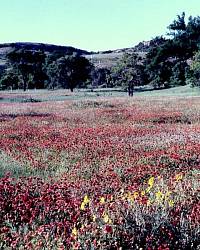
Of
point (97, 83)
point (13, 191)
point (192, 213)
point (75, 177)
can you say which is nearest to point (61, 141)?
point (75, 177)

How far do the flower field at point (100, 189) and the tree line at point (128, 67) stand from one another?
4516 cm

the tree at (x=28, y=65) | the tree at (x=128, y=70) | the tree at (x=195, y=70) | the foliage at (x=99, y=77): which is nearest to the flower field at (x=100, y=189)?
the tree at (x=195, y=70)

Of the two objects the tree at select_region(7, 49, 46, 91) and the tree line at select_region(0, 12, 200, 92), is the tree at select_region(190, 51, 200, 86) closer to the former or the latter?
the tree line at select_region(0, 12, 200, 92)

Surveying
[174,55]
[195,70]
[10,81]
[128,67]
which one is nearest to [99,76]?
[10,81]

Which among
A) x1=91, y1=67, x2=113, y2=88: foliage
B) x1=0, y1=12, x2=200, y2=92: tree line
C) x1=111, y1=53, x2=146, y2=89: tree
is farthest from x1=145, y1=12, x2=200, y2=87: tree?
x1=91, y1=67, x2=113, y2=88: foliage

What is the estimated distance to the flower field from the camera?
5.30m

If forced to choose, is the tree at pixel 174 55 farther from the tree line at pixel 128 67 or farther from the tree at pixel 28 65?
the tree at pixel 28 65

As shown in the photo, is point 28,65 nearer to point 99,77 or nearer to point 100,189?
point 99,77

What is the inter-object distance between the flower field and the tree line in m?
45.2

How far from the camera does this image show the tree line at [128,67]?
212ft

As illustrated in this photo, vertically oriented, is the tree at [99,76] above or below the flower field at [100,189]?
above

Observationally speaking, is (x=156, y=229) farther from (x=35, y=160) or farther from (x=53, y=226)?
(x=35, y=160)

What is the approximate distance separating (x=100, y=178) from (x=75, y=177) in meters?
0.95

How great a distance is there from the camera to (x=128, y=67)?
6366 centimetres
